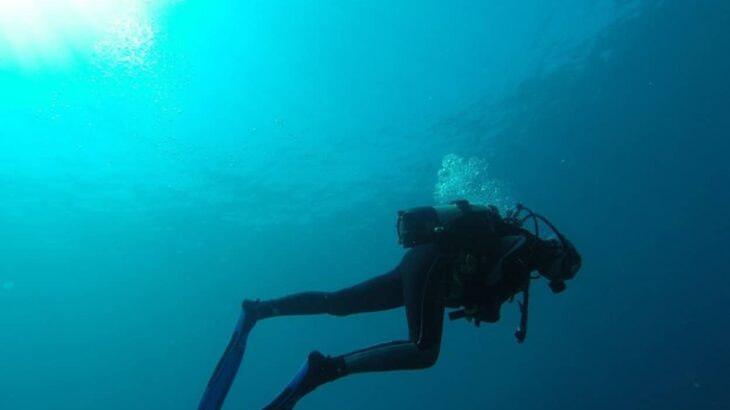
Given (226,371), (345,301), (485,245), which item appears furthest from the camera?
A: (345,301)

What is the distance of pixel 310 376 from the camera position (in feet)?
13.5

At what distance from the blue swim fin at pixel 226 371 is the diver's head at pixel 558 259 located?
2.97 metres

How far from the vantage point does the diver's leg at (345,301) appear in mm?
5145

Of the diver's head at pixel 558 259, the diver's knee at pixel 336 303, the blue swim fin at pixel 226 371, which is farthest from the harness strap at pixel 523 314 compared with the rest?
the blue swim fin at pixel 226 371

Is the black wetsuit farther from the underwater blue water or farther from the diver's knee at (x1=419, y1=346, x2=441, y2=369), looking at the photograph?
the underwater blue water

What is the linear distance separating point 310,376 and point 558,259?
234cm

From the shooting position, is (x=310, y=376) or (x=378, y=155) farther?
(x=378, y=155)

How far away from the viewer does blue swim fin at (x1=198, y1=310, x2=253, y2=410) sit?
4352mm

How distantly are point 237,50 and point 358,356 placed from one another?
50.0 feet

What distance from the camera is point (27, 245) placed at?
137 feet

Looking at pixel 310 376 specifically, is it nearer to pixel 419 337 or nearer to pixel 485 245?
pixel 419 337

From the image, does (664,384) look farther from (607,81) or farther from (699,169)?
(699,169)

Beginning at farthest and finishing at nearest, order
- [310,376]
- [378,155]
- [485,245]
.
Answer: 1. [378,155]
2. [485,245]
3. [310,376]

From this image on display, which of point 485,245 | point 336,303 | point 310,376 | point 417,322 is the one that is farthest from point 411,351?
point 336,303
